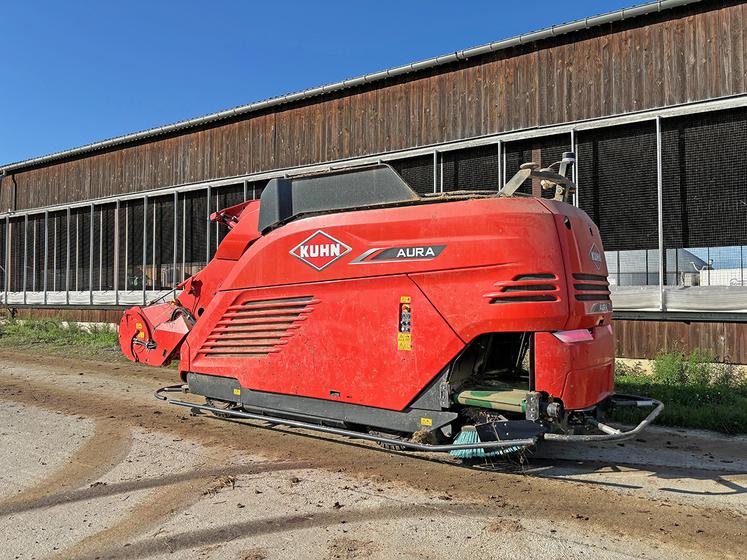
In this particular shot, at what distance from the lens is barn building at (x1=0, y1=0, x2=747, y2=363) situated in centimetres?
839

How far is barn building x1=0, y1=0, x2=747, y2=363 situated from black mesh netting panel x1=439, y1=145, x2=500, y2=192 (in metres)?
0.03

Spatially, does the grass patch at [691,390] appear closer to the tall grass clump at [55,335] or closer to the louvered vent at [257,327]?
the louvered vent at [257,327]

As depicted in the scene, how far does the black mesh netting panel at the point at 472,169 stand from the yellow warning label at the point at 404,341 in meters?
6.61

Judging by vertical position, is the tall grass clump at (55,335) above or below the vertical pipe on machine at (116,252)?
below

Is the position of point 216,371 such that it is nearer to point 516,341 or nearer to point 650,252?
point 516,341

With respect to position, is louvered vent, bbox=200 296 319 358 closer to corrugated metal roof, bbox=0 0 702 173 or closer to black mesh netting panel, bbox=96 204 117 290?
corrugated metal roof, bbox=0 0 702 173

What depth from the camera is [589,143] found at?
952 cm

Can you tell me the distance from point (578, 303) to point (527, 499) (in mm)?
1514

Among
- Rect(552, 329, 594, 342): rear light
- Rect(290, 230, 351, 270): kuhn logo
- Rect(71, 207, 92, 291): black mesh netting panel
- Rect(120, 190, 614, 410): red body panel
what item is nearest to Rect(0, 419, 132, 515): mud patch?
Rect(120, 190, 614, 410): red body panel

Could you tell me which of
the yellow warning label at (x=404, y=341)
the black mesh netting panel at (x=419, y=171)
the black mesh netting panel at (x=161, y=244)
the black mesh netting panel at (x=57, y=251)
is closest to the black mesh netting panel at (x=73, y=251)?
the black mesh netting panel at (x=57, y=251)

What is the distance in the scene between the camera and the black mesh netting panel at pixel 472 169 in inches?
414

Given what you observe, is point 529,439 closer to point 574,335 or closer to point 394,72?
point 574,335

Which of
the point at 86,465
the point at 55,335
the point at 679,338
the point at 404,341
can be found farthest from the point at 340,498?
the point at 55,335

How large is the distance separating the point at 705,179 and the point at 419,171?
5175mm
